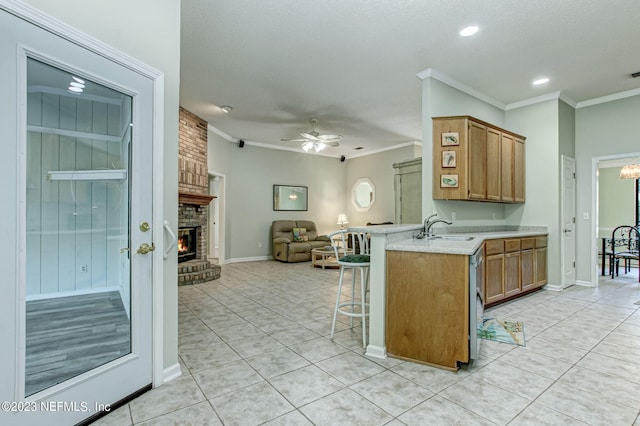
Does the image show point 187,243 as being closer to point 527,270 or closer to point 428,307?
point 428,307

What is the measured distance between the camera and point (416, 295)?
7.94 ft

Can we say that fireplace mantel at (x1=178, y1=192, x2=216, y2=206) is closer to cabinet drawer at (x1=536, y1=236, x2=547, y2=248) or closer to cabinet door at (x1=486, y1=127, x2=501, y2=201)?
cabinet door at (x1=486, y1=127, x2=501, y2=201)

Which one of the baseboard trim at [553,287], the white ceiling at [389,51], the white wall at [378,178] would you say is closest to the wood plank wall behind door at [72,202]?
the white ceiling at [389,51]

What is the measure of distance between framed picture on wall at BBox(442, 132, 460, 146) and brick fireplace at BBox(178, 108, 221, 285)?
4.12 m

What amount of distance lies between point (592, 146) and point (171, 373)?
20.8 feet

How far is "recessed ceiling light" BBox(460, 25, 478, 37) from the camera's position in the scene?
2.98m

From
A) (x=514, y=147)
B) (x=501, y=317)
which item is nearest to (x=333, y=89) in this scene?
(x=514, y=147)

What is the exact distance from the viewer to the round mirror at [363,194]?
8.84 m

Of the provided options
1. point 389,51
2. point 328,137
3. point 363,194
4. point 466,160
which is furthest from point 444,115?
point 363,194

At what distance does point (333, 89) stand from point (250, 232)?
4.41 metres

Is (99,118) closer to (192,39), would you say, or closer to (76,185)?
(76,185)

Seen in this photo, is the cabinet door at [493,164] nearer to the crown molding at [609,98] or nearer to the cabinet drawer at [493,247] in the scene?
the cabinet drawer at [493,247]

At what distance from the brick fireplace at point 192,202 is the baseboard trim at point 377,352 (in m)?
3.72

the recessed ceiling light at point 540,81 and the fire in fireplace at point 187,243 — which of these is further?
the fire in fireplace at point 187,243
